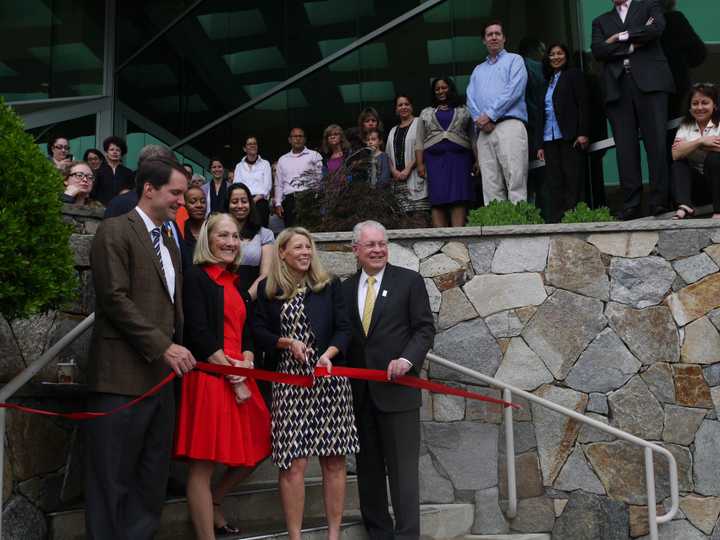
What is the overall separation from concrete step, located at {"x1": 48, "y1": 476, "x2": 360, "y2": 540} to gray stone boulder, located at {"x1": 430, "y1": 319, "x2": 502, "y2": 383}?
131cm

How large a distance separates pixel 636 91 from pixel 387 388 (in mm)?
3678

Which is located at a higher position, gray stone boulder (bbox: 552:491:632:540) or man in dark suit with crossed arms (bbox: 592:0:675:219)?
man in dark suit with crossed arms (bbox: 592:0:675:219)

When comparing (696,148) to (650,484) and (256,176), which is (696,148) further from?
(256,176)

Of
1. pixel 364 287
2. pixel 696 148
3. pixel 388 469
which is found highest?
pixel 696 148

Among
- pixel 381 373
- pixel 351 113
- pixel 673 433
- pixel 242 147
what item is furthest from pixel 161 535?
pixel 242 147

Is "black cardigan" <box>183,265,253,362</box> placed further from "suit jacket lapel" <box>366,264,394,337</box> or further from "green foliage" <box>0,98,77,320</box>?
"suit jacket lapel" <box>366,264,394,337</box>

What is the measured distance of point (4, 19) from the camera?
13.8 metres

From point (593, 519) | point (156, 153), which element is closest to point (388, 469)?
point (593, 519)

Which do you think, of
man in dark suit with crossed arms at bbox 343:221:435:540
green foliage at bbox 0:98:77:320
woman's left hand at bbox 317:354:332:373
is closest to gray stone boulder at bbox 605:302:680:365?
man in dark suit with crossed arms at bbox 343:221:435:540

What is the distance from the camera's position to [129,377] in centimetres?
425

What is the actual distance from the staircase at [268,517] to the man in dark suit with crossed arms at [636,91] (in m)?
3.14

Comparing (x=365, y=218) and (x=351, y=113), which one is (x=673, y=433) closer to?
(x=365, y=218)

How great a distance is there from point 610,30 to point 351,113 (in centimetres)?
472

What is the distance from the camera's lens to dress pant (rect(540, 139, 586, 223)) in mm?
7703
